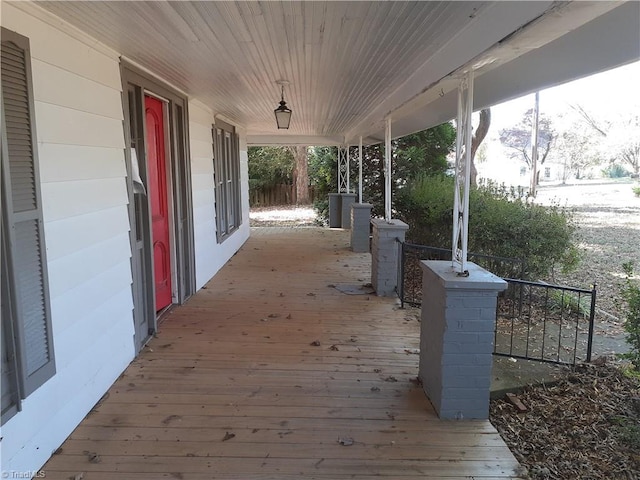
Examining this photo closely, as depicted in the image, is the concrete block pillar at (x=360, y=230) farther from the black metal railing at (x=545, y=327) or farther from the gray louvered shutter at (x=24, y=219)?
the gray louvered shutter at (x=24, y=219)

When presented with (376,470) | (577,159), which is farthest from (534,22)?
(577,159)

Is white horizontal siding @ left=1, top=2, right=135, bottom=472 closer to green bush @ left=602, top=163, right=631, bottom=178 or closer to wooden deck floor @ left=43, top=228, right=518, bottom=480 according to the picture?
wooden deck floor @ left=43, top=228, right=518, bottom=480

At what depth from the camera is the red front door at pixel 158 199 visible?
462cm

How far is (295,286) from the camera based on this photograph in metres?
6.46

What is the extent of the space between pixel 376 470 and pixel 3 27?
9.29 ft

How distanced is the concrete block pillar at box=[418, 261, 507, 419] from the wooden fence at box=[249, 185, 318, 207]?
1924cm

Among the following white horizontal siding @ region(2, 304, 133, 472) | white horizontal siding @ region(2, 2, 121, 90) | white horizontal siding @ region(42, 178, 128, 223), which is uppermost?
white horizontal siding @ region(2, 2, 121, 90)

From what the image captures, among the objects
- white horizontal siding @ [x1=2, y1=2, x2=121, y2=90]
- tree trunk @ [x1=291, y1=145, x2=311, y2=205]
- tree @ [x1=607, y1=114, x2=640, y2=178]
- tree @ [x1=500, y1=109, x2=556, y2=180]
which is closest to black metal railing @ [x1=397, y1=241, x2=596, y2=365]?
white horizontal siding @ [x1=2, y1=2, x2=121, y2=90]

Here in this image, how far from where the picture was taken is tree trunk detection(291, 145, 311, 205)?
20.4m

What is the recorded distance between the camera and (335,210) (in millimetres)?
13484

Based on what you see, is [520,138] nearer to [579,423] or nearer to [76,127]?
[579,423]

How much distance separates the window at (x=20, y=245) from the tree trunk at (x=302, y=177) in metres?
18.2

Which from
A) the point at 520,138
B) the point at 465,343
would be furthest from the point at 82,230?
the point at 520,138

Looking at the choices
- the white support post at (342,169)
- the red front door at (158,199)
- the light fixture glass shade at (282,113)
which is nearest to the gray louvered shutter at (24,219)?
the red front door at (158,199)
